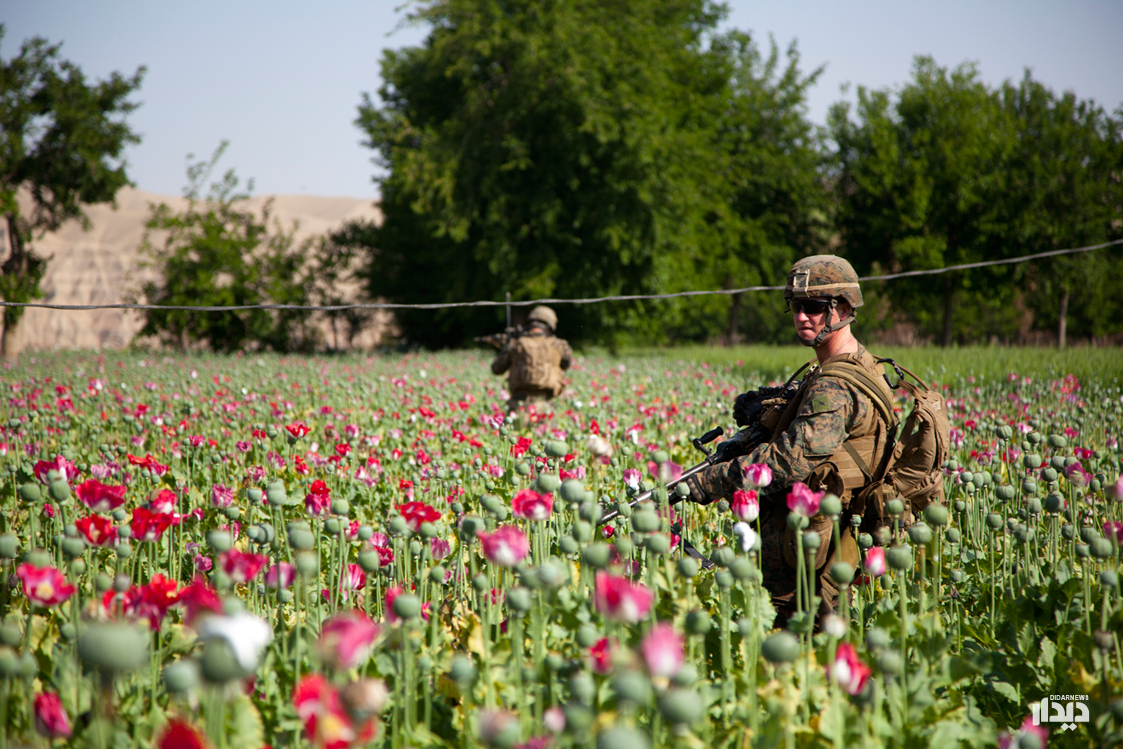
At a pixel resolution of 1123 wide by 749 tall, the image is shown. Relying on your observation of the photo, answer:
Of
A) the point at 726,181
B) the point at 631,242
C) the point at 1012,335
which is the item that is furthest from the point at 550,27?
the point at 1012,335

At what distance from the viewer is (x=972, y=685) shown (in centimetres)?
238

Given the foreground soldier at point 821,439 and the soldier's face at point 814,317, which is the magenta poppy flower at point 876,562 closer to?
the foreground soldier at point 821,439

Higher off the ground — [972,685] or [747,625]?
[747,625]

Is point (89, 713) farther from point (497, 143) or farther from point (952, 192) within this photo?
point (952, 192)

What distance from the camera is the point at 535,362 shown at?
7.45 metres

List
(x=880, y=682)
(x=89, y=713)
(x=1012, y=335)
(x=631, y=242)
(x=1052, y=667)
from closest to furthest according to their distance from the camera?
(x=89, y=713), (x=880, y=682), (x=1052, y=667), (x=631, y=242), (x=1012, y=335)

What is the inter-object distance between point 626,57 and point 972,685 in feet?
75.4

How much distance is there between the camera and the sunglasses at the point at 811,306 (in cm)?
316

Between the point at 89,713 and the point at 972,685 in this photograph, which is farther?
the point at 972,685

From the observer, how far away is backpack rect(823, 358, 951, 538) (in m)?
2.94

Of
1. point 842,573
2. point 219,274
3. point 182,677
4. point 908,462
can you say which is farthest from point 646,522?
point 219,274

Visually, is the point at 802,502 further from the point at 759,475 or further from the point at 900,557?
the point at 759,475

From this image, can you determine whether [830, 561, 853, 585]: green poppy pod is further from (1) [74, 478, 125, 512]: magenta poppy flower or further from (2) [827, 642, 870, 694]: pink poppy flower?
(1) [74, 478, 125, 512]: magenta poppy flower

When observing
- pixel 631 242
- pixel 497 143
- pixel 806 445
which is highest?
pixel 497 143
